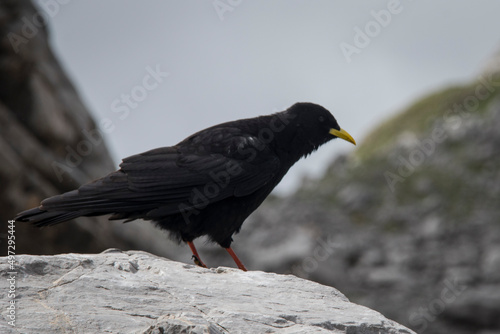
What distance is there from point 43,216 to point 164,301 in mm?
2143

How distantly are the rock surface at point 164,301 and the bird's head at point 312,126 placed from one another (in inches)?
108

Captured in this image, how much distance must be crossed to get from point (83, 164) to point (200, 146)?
720 cm

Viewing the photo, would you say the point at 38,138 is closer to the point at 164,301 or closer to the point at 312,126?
the point at 312,126

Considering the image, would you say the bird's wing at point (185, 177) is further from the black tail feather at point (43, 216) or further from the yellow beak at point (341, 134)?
the yellow beak at point (341, 134)

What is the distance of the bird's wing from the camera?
7404mm

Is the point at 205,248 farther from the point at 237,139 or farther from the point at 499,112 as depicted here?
the point at 237,139

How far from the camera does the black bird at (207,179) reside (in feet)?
24.3

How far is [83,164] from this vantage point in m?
14.8

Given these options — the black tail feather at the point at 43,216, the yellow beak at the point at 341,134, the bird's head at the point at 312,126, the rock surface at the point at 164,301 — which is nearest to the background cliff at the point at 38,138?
the black tail feather at the point at 43,216

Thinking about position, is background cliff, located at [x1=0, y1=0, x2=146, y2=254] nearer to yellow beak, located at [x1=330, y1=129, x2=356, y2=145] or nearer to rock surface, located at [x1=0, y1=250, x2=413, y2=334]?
yellow beak, located at [x1=330, y1=129, x2=356, y2=145]

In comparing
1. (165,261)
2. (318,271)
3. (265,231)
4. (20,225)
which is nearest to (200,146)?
(165,261)

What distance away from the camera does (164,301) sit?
17.5ft

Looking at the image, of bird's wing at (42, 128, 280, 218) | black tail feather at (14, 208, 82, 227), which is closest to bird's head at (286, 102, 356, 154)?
bird's wing at (42, 128, 280, 218)

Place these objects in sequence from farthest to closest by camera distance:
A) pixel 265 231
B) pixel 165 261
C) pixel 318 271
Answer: pixel 265 231 < pixel 318 271 < pixel 165 261
